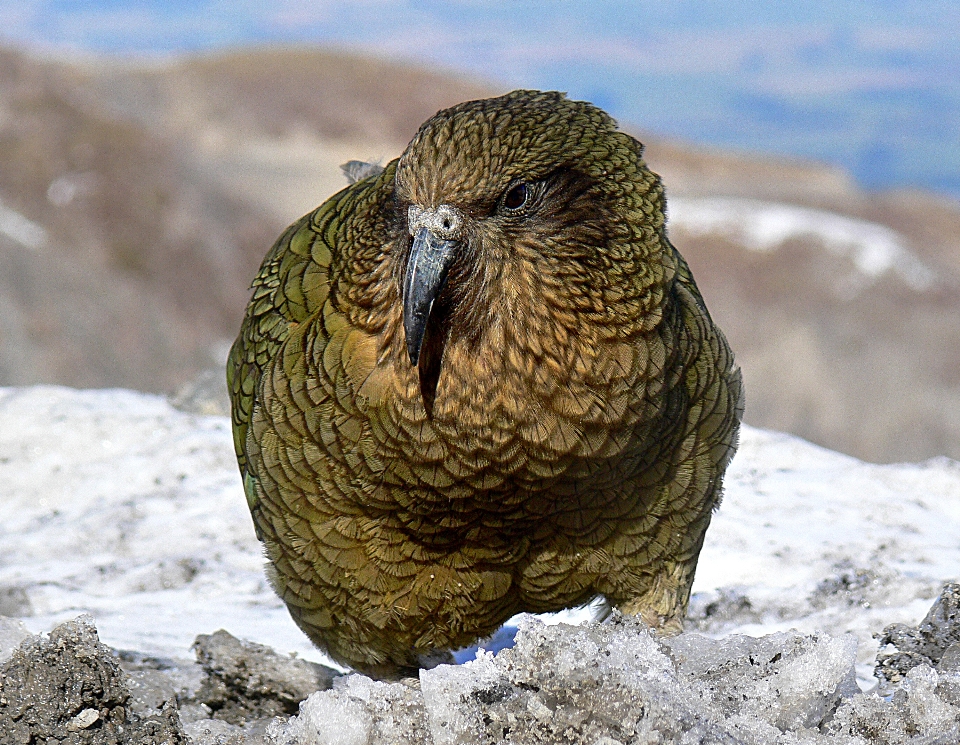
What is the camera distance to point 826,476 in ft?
21.6

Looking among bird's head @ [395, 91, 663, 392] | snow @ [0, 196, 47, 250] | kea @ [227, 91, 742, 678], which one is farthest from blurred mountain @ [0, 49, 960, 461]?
bird's head @ [395, 91, 663, 392]

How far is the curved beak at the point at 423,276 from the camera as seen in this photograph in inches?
115

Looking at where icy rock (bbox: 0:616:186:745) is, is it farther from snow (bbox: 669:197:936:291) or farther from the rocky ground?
snow (bbox: 669:197:936:291)

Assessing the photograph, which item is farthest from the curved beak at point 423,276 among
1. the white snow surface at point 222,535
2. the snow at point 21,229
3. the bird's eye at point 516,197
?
the snow at point 21,229

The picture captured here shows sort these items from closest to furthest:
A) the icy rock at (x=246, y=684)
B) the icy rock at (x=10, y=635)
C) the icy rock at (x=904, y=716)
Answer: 1. the icy rock at (x=904, y=716)
2. the icy rock at (x=10, y=635)
3. the icy rock at (x=246, y=684)

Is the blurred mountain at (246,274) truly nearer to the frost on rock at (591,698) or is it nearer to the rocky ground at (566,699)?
the rocky ground at (566,699)

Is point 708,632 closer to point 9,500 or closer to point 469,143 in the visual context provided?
point 469,143

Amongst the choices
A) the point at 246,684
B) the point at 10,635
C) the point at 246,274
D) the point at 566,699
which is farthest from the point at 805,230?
the point at 566,699

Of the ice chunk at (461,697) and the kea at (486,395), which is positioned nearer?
the ice chunk at (461,697)

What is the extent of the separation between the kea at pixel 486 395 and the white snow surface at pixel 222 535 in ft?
4.15

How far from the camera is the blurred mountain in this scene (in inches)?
615

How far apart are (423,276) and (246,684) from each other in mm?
2004

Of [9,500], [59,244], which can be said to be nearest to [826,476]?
[9,500]

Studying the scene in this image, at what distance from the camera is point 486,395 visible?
3.16 m
